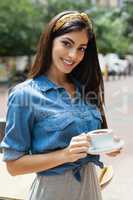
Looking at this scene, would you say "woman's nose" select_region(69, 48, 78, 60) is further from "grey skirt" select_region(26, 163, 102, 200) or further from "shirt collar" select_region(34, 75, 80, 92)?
"grey skirt" select_region(26, 163, 102, 200)

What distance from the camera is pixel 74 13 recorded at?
1.51 m

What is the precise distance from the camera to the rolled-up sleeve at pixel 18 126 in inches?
55.8

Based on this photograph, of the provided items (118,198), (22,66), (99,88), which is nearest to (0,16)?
(22,66)

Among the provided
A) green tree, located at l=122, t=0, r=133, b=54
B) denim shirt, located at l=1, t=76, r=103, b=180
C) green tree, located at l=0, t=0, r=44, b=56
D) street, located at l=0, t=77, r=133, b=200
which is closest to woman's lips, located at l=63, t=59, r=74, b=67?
denim shirt, located at l=1, t=76, r=103, b=180

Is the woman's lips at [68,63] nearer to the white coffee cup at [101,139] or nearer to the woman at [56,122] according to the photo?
the woman at [56,122]

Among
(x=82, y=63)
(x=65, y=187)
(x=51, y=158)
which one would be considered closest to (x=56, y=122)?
(x=51, y=158)

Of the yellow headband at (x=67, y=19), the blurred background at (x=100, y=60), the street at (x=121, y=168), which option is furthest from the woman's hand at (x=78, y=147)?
the street at (x=121, y=168)

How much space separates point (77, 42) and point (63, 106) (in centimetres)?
22

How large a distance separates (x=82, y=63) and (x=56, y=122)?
12.7 inches

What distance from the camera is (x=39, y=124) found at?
1.44 metres

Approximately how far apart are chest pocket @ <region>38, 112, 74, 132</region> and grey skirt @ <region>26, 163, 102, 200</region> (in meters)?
0.16

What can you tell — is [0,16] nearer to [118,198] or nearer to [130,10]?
[118,198]

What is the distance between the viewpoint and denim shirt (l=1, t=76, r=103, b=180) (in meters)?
1.42

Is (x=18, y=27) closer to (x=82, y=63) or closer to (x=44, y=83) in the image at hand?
(x=82, y=63)
